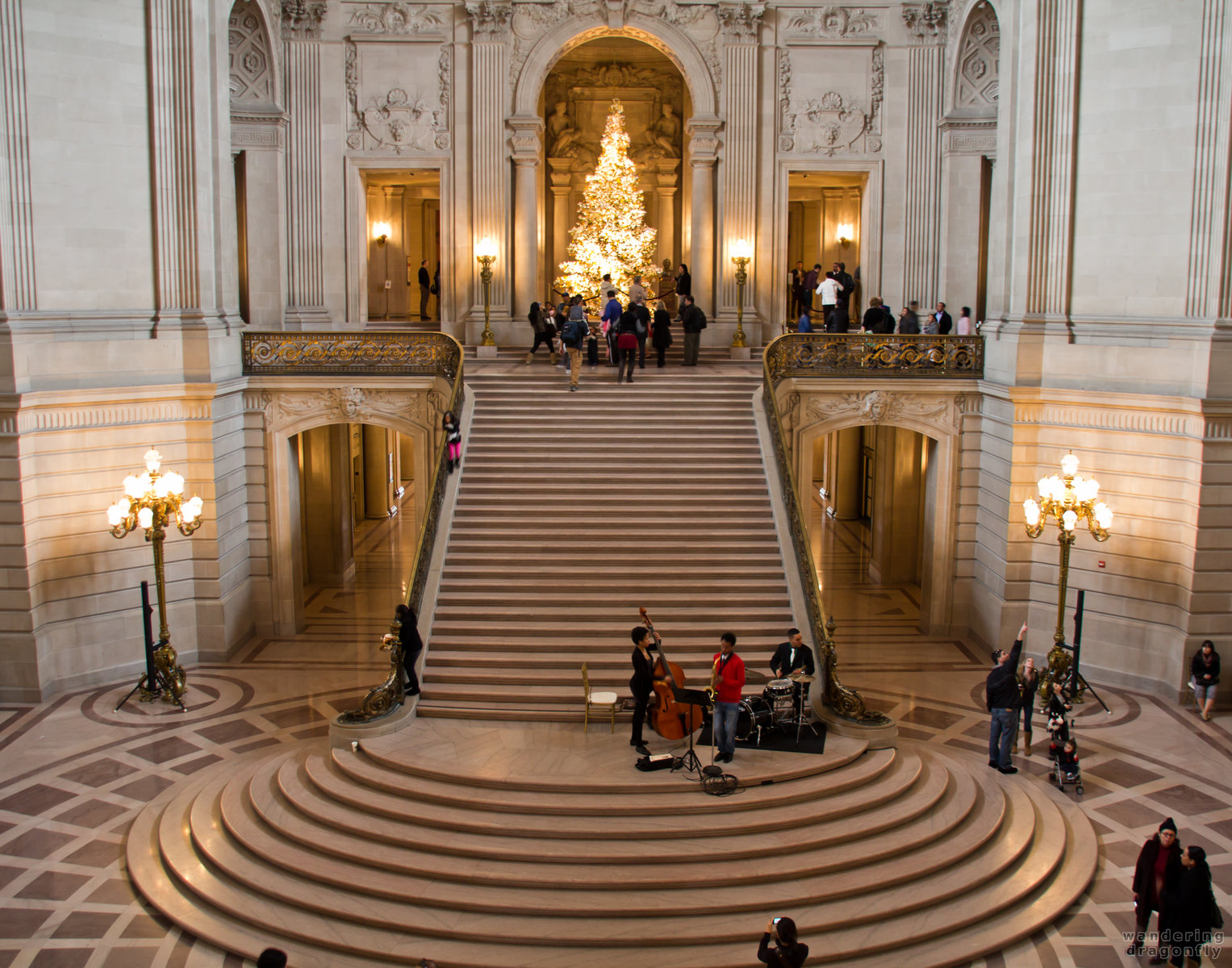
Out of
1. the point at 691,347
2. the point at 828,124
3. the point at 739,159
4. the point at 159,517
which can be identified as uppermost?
the point at 828,124

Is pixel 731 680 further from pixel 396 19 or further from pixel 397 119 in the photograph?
pixel 396 19

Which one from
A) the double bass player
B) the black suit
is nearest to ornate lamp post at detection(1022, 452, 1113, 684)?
the black suit

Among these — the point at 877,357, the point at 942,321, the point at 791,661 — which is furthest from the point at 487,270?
the point at 791,661

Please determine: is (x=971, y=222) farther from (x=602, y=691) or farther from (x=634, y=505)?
(x=602, y=691)

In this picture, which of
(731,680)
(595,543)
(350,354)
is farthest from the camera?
(350,354)

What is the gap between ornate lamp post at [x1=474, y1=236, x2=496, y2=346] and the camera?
23656 millimetres

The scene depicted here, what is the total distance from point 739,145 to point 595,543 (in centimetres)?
1127

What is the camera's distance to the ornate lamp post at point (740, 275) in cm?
2327

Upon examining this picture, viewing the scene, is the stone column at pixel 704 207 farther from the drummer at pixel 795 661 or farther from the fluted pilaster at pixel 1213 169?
the drummer at pixel 795 661

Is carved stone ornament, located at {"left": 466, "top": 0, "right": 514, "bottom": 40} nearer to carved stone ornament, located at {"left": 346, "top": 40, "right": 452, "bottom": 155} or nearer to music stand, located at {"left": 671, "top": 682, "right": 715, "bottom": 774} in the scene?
carved stone ornament, located at {"left": 346, "top": 40, "right": 452, "bottom": 155}

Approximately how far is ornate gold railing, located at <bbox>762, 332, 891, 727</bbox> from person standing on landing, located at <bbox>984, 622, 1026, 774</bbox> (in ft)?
3.87

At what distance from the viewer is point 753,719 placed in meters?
12.8

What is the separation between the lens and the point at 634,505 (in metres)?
16.9

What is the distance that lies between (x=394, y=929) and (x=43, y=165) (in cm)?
1109
